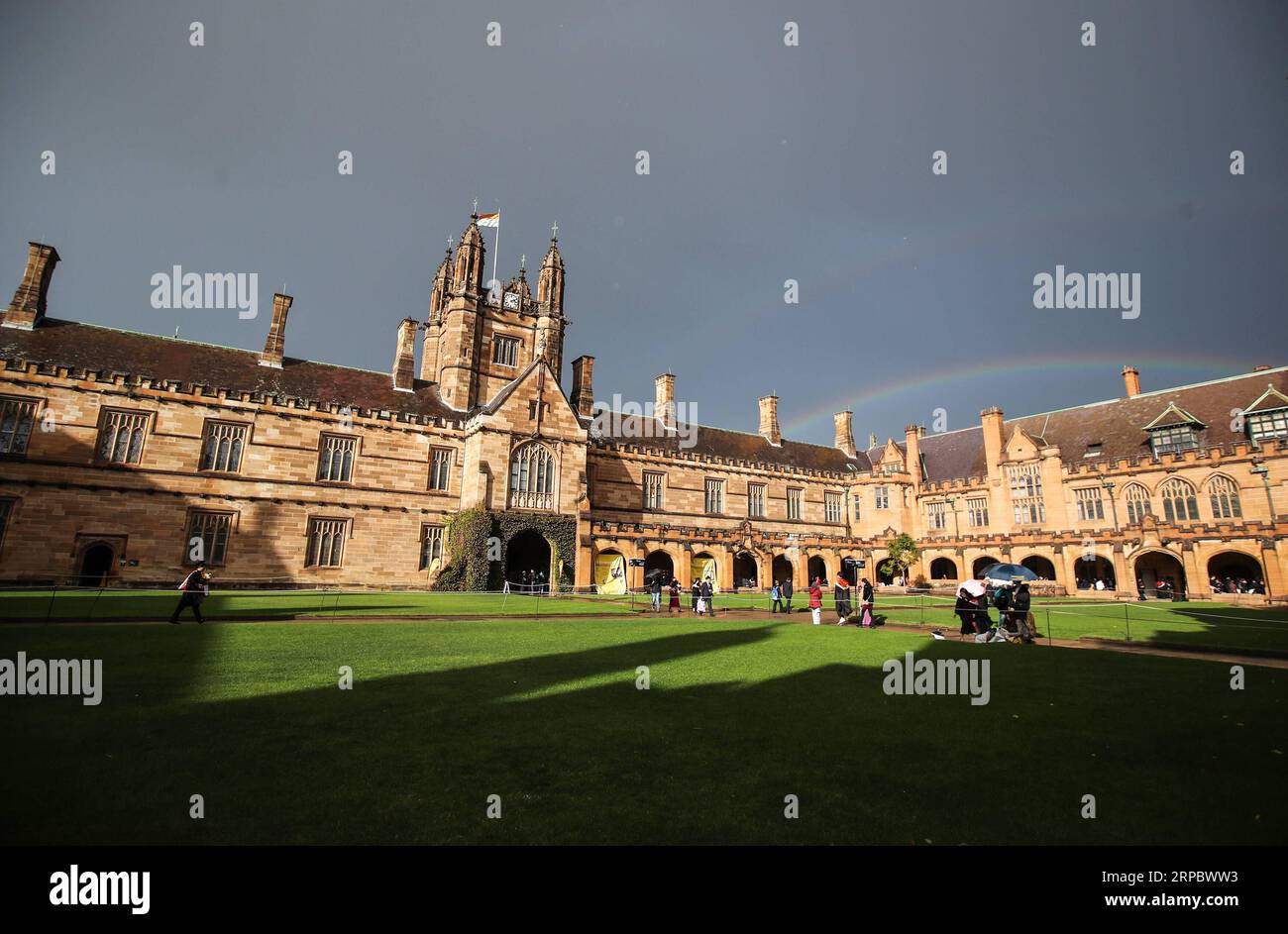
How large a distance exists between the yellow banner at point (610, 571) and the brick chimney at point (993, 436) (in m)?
29.8

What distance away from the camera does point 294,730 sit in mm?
5520

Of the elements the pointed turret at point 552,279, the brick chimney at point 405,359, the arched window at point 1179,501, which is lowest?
the arched window at point 1179,501

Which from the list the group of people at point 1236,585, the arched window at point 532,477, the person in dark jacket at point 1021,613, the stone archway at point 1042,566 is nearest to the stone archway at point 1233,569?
the group of people at point 1236,585

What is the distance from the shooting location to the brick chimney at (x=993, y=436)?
44219mm

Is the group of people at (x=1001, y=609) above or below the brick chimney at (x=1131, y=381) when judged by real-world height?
below

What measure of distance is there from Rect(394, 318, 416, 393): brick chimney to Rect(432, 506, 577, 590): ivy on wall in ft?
32.9

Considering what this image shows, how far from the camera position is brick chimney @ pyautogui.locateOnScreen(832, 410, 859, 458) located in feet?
184

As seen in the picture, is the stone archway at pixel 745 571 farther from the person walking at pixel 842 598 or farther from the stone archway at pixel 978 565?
the person walking at pixel 842 598

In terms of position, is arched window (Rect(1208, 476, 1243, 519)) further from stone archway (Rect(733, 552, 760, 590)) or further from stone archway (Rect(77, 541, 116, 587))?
stone archway (Rect(77, 541, 116, 587))

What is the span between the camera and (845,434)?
56.6 meters

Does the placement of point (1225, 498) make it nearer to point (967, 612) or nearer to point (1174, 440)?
point (1174, 440)

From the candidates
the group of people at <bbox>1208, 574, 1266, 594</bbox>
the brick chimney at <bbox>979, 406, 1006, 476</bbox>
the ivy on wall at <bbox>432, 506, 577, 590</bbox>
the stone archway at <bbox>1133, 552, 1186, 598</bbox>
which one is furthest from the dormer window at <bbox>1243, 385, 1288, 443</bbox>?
the ivy on wall at <bbox>432, 506, 577, 590</bbox>

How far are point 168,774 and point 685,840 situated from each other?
385 cm

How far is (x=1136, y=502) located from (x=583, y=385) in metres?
36.9
